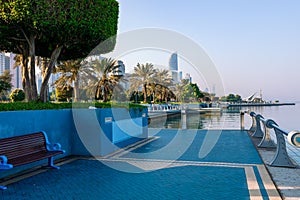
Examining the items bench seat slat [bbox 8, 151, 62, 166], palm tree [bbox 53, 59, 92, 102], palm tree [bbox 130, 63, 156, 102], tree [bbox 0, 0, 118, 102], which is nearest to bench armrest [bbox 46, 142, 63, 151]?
bench seat slat [bbox 8, 151, 62, 166]

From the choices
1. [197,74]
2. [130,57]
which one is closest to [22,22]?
[130,57]

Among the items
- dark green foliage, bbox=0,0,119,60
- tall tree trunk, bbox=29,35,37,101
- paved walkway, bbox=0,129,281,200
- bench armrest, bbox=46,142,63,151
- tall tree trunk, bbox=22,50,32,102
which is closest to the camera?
paved walkway, bbox=0,129,281,200

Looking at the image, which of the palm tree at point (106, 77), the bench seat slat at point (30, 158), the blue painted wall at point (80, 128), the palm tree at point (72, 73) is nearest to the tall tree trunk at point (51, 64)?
the blue painted wall at point (80, 128)

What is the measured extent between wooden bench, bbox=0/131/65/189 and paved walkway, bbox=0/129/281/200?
17.6 inches

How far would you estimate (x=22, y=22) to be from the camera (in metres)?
7.63

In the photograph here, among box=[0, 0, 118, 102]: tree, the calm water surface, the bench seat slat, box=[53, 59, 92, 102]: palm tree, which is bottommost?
the calm water surface

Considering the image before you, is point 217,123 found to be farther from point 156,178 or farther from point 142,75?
point 142,75

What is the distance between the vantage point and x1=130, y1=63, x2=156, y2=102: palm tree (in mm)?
47406

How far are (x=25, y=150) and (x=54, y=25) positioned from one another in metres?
3.87

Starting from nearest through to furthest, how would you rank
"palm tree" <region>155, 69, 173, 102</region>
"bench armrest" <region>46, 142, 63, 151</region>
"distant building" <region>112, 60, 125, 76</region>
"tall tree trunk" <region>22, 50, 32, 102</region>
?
"bench armrest" <region>46, 142, 63, 151</region>, "tall tree trunk" <region>22, 50, 32, 102</region>, "distant building" <region>112, 60, 125, 76</region>, "palm tree" <region>155, 69, 173, 102</region>

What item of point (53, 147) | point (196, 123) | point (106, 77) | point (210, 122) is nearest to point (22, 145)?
point (53, 147)

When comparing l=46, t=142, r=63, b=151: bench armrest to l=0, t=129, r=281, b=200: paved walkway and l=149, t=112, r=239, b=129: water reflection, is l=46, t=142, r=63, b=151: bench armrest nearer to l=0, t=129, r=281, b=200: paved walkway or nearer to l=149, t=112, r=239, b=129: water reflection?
l=0, t=129, r=281, b=200: paved walkway

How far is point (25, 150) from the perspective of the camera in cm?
592

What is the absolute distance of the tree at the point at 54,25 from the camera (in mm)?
7438
